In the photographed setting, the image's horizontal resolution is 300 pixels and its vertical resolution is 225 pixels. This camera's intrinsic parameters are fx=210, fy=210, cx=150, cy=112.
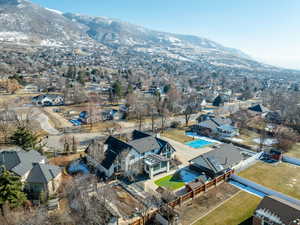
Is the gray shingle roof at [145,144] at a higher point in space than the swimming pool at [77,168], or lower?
higher

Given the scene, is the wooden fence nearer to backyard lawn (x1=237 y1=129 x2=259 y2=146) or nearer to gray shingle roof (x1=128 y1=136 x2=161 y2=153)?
gray shingle roof (x1=128 y1=136 x2=161 y2=153)

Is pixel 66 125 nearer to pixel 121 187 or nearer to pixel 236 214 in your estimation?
pixel 121 187

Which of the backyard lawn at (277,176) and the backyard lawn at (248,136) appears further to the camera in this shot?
the backyard lawn at (248,136)

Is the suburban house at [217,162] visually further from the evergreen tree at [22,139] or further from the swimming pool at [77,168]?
the evergreen tree at [22,139]

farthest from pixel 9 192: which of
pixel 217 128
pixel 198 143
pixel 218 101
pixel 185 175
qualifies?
pixel 218 101

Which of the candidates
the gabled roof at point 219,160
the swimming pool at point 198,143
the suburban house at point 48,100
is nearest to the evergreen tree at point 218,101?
the swimming pool at point 198,143

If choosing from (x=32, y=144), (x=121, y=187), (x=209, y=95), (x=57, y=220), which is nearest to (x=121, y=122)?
(x=32, y=144)

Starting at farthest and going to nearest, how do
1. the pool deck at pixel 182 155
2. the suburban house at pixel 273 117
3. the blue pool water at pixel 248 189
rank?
the suburban house at pixel 273 117
the pool deck at pixel 182 155
the blue pool water at pixel 248 189
